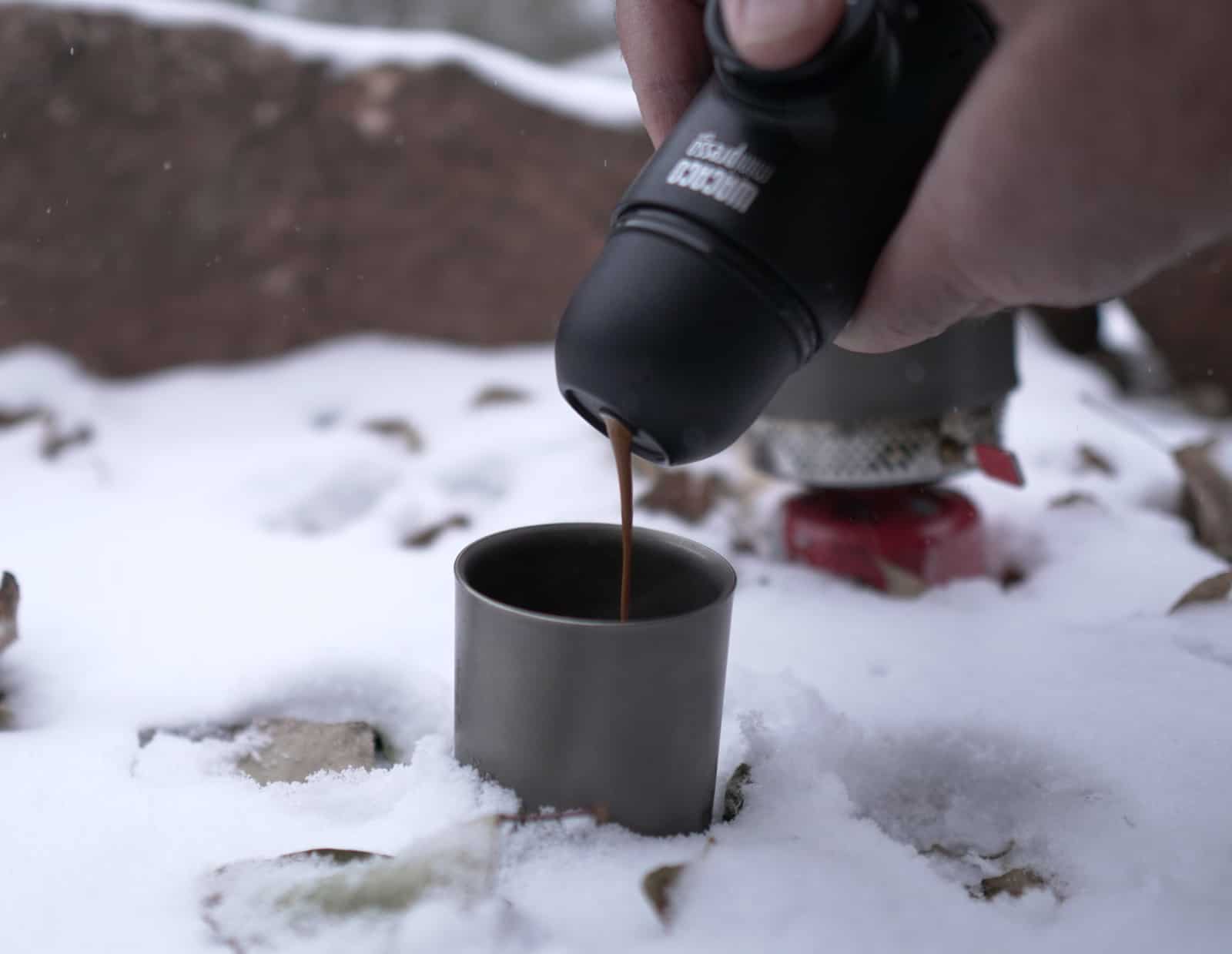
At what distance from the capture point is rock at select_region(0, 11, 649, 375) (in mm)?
1634

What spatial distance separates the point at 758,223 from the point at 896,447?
0.48m

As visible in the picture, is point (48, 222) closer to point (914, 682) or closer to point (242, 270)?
point (242, 270)

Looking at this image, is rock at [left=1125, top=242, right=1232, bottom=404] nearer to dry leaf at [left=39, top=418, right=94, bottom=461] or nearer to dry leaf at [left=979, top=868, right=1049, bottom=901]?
dry leaf at [left=979, top=868, right=1049, bottom=901]

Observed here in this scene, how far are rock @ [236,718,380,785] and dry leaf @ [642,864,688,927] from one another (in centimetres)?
22

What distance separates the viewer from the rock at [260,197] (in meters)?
1.63

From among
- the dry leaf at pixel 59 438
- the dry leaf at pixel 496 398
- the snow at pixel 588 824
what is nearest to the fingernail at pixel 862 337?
the snow at pixel 588 824

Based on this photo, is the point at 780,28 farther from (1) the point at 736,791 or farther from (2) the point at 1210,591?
(2) the point at 1210,591

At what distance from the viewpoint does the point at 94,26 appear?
5.59 feet

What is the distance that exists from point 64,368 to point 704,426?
4.30 ft

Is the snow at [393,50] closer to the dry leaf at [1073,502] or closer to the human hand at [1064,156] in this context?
the dry leaf at [1073,502]

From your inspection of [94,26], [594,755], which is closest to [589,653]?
[594,755]

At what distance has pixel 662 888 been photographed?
1.93ft

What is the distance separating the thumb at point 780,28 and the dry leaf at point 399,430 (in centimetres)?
93

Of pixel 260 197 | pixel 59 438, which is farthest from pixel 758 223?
pixel 260 197
